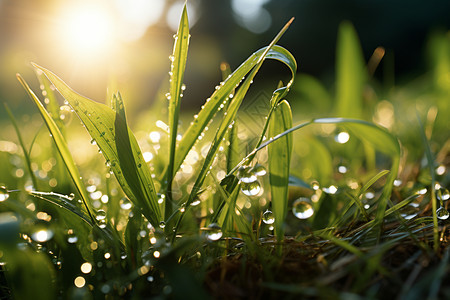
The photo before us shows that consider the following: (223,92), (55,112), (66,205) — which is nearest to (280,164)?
(223,92)

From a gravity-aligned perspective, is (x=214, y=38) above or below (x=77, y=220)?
above

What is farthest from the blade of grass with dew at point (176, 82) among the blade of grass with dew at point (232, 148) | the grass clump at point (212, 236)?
the blade of grass with dew at point (232, 148)

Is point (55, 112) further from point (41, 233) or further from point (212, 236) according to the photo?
point (212, 236)

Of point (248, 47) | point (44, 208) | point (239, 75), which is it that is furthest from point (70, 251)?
point (248, 47)

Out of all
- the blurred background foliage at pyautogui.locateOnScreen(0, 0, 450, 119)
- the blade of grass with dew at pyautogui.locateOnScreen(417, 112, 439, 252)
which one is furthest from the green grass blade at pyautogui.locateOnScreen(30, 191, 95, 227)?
the blurred background foliage at pyautogui.locateOnScreen(0, 0, 450, 119)

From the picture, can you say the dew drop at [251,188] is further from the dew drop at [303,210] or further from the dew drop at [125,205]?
the dew drop at [125,205]
